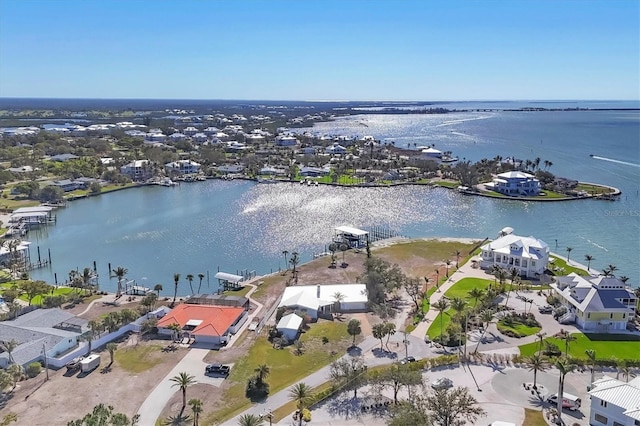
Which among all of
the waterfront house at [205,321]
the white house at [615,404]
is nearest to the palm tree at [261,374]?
the waterfront house at [205,321]

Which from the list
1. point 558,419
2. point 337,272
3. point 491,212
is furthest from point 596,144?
point 558,419

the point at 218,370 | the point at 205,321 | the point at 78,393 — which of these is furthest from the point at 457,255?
the point at 78,393

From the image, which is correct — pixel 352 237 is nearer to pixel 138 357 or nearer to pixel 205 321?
pixel 205 321

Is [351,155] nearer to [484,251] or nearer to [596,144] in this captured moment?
[484,251]

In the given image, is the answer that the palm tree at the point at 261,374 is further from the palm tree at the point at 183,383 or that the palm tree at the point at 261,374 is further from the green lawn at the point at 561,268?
the green lawn at the point at 561,268

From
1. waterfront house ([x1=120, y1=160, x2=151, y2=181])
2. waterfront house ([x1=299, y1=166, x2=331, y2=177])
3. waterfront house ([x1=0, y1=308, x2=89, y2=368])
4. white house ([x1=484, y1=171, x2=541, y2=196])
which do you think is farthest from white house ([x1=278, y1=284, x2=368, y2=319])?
waterfront house ([x1=120, y1=160, x2=151, y2=181])
